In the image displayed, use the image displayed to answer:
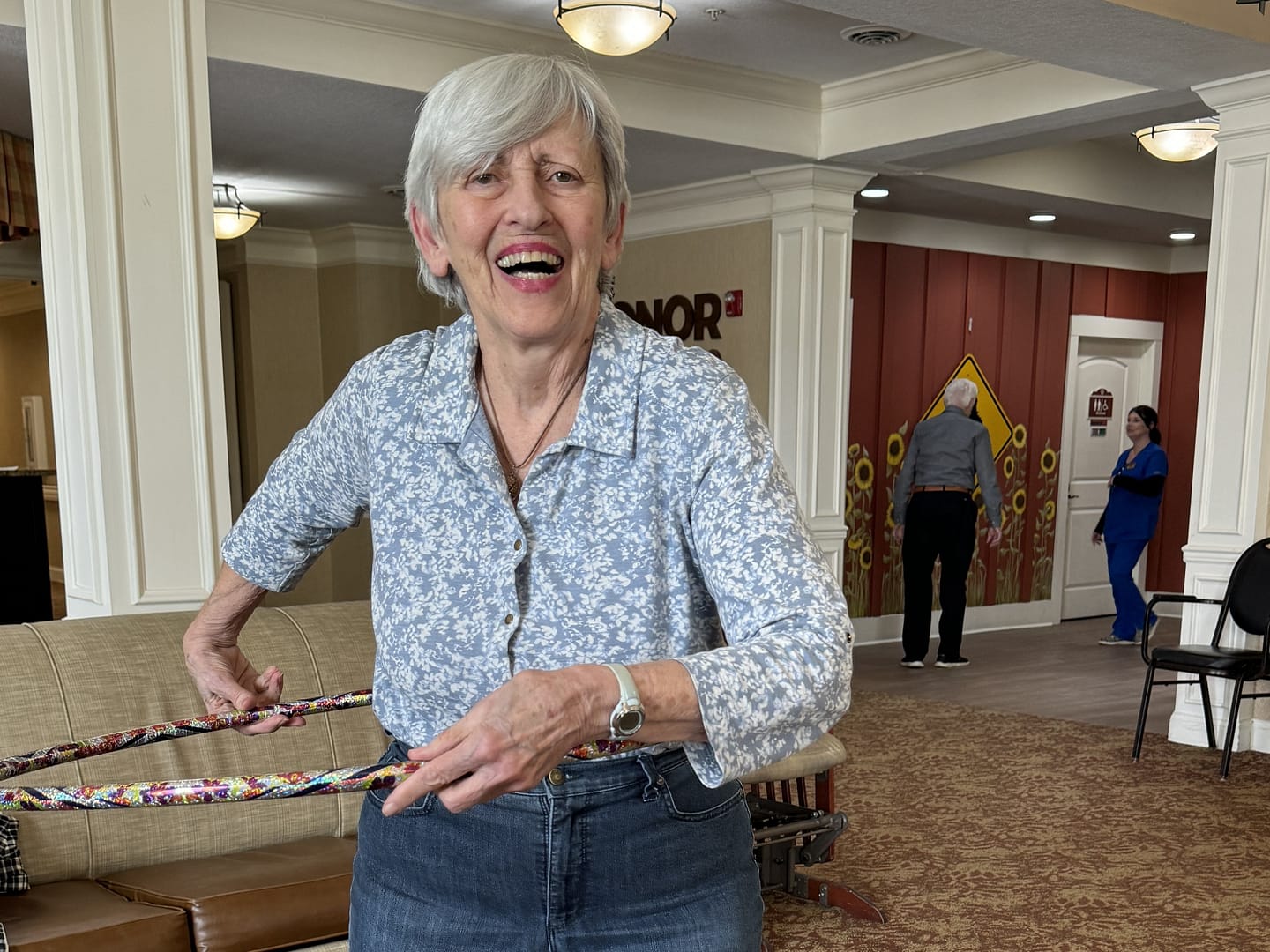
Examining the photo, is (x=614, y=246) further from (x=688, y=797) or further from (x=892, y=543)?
(x=892, y=543)

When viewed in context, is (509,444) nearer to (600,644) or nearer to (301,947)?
(600,644)

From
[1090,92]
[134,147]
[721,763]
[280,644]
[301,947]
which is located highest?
[1090,92]

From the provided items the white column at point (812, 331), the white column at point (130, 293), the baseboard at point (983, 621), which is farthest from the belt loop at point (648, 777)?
the baseboard at point (983, 621)

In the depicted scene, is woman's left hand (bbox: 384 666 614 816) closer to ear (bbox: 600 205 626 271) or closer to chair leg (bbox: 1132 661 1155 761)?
ear (bbox: 600 205 626 271)

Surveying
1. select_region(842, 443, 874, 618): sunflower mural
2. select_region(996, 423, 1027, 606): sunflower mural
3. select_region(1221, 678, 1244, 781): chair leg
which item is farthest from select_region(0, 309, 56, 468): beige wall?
select_region(1221, 678, 1244, 781): chair leg

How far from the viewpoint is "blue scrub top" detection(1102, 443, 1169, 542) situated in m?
8.39

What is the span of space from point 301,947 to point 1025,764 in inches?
142

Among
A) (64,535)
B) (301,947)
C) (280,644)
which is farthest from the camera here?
(64,535)

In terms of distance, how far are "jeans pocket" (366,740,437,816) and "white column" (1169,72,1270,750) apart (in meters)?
4.78

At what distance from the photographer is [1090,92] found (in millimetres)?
5473

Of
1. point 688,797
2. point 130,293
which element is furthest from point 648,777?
point 130,293

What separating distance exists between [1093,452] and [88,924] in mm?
8915

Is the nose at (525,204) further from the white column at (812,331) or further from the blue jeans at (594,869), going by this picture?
the white column at (812,331)

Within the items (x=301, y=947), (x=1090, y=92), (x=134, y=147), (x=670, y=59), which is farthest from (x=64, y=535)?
(x=1090, y=92)
